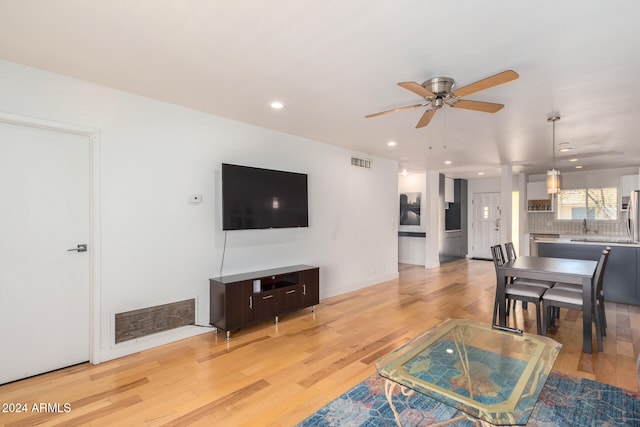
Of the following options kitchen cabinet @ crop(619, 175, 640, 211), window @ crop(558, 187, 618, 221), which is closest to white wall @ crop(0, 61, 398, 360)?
kitchen cabinet @ crop(619, 175, 640, 211)

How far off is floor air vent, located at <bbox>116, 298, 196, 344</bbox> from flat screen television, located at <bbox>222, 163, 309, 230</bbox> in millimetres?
981

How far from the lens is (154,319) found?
10.6 feet

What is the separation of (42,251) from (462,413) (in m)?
3.48

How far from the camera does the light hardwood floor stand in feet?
7.13

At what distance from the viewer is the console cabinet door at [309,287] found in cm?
418

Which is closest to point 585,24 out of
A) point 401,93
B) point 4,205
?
point 401,93

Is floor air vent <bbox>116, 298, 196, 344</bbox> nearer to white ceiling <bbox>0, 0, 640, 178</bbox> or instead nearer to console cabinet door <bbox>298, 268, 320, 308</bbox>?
console cabinet door <bbox>298, 268, 320, 308</bbox>

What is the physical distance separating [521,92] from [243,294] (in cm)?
347

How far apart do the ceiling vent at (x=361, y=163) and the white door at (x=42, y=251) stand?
3854mm

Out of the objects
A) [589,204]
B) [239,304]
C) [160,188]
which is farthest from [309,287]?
[589,204]

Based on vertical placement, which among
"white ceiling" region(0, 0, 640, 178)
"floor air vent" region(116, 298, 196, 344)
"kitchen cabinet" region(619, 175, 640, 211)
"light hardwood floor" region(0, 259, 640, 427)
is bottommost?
"light hardwood floor" region(0, 259, 640, 427)

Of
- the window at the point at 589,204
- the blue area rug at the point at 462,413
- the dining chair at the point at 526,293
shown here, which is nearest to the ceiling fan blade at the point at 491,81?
the blue area rug at the point at 462,413

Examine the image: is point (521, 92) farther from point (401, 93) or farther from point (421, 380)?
point (421, 380)

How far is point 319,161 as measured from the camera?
498 centimetres
